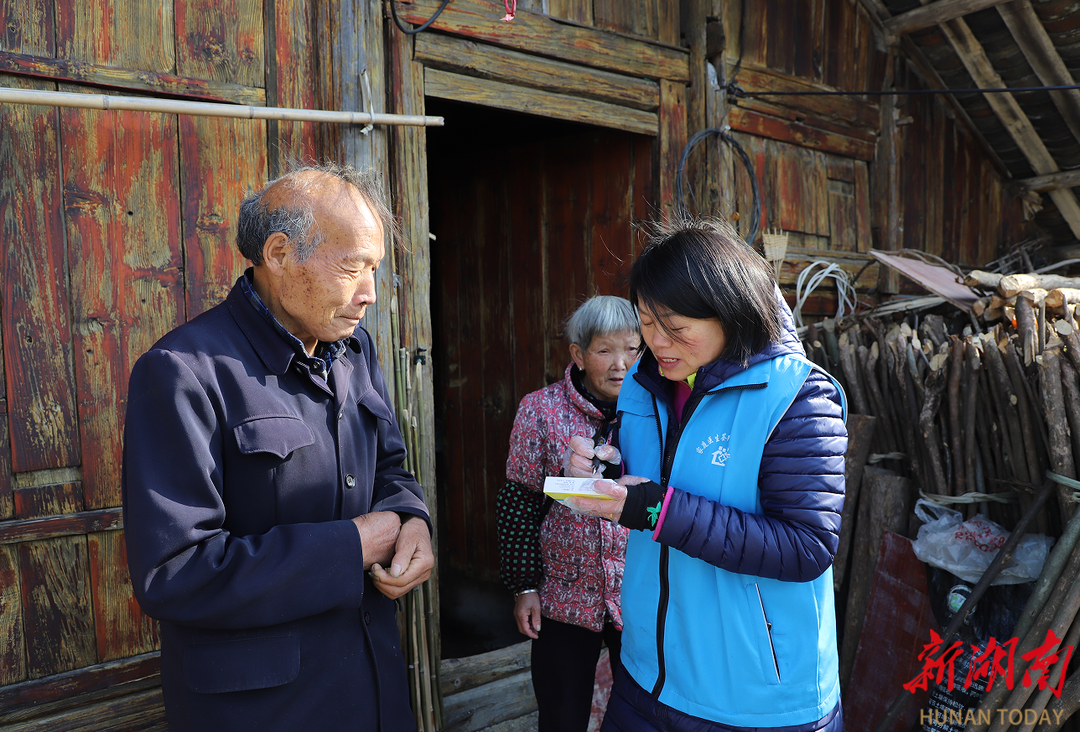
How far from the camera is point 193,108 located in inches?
87.2

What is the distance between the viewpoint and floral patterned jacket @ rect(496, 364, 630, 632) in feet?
8.04

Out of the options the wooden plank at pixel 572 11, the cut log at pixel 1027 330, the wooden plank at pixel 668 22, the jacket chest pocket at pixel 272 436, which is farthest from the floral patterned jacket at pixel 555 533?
the wooden plank at pixel 668 22

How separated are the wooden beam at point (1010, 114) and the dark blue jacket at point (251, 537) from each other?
479cm

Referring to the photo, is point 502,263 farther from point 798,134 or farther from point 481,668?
point 481,668

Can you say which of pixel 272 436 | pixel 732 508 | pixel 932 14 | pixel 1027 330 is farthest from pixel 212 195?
pixel 932 14

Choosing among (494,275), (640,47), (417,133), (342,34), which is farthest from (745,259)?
(494,275)

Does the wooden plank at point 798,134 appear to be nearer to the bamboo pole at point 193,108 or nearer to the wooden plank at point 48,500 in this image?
the bamboo pole at point 193,108

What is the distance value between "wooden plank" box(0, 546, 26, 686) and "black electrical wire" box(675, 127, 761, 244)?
3.14 meters

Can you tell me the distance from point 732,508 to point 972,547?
185cm

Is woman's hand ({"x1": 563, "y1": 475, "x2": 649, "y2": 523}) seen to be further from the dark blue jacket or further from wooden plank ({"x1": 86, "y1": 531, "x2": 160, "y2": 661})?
wooden plank ({"x1": 86, "y1": 531, "x2": 160, "y2": 661})

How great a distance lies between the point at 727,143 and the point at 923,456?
1904 mm

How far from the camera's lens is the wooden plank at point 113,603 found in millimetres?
2268

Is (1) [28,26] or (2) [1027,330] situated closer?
(1) [28,26]

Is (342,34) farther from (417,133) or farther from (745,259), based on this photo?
(745,259)
